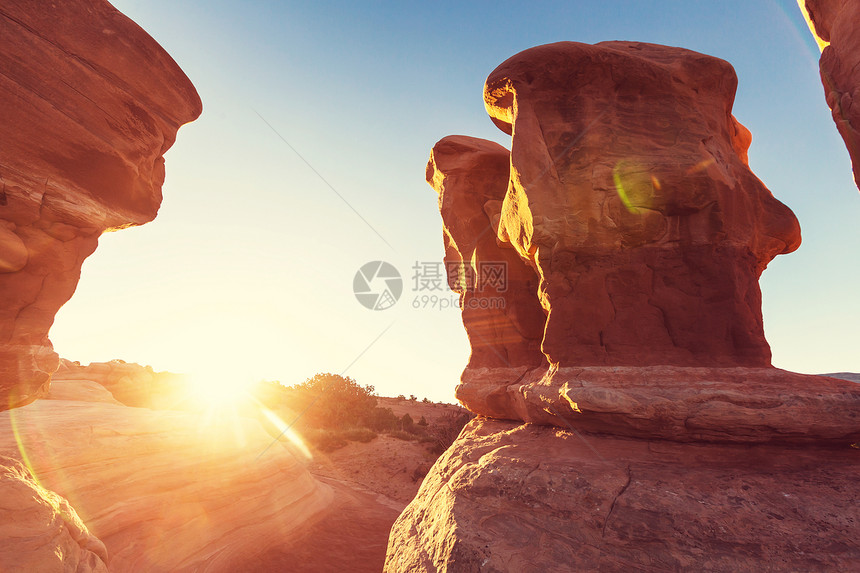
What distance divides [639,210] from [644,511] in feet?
11.7

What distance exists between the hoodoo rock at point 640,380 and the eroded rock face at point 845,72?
1.09m

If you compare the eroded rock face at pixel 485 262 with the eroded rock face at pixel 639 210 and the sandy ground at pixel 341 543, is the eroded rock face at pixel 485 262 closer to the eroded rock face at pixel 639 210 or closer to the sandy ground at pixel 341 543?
the eroded rock face at pixel 639 210

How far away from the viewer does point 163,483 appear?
709cm

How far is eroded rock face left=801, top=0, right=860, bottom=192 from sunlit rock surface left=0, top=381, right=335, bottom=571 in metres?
10.9

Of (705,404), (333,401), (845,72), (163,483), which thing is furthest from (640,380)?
(333,401)

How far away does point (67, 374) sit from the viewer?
61.0ft

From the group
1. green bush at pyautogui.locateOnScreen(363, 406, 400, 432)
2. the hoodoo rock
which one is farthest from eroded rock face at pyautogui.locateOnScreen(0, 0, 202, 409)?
green bush at pyautogui.locateOnScreen(363, 406, 400, 432)

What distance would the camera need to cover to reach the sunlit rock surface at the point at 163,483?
5.96 metres

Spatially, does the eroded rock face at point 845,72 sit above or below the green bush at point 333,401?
above

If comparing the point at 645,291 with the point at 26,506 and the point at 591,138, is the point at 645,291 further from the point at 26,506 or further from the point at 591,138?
the point at 26,506

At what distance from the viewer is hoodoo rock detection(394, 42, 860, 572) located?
3365 mm

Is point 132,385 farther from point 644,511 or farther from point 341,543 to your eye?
point 644,511

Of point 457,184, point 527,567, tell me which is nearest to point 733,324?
point 527,567

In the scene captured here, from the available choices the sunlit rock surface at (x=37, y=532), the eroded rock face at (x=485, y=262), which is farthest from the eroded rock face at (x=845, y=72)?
the sunlit rock surface at (x=37, y=532)
